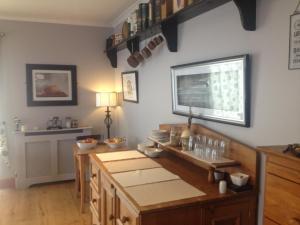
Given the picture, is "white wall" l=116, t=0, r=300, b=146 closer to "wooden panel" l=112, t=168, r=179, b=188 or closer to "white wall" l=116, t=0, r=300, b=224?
"white wall" l=116, t=0, r=300, b=224

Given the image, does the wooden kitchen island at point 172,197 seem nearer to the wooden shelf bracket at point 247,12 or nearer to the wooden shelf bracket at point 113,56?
the wooden shelf bracket at point 247,12

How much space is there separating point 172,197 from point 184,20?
4.72ft

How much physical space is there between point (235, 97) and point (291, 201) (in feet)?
2.68

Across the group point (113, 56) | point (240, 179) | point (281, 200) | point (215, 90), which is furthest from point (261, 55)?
point (113, 56)

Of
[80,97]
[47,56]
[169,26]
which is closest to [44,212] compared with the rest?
[80,97]

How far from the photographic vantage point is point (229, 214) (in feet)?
5.32

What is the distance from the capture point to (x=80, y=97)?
436cm

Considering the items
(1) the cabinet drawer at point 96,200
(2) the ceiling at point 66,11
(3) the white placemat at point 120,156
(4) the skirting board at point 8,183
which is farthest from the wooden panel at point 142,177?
(4) the skirting board at point 8,183

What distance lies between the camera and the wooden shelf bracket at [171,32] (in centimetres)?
241

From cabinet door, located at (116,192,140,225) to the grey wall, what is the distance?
8.98ft

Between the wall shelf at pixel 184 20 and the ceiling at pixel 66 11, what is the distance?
0.50 meters

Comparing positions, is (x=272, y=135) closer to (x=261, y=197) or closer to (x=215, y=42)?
(x=261, y=197)

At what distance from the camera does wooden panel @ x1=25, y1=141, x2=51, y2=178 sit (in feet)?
13.6

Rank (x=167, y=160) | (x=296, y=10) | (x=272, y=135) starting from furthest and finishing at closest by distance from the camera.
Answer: (x=167, y=160) < (x=272, y=135) < (x=296, y=10)
